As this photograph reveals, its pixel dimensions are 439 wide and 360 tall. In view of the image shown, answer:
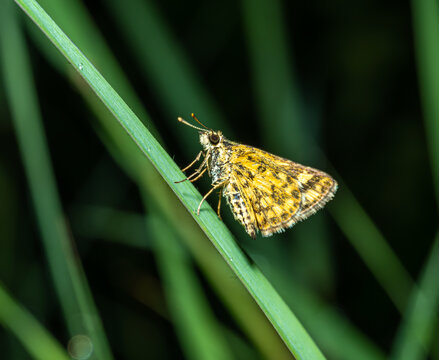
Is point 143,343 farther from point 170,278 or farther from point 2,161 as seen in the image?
point 2,161

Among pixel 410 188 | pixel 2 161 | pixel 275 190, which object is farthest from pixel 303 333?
pixel 410 188

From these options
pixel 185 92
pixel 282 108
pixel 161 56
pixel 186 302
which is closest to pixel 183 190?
pixel 186 302

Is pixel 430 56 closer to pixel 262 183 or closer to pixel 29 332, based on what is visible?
pixel 262 183

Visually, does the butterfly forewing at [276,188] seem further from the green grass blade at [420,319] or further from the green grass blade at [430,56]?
the green grass blade at [430,56]

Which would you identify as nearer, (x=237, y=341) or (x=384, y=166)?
(x=237, y=341)

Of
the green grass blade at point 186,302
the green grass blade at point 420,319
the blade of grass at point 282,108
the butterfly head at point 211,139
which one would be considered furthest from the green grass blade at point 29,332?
the green grass blade at point 420,319

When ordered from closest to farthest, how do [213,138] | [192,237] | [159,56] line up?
[213,138], [192,237], [159,56]
